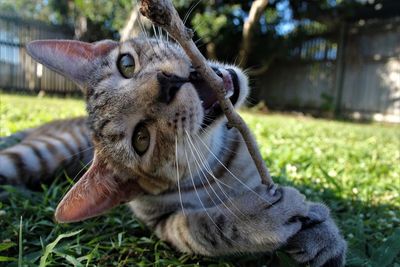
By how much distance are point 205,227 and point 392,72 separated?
30.0 feet

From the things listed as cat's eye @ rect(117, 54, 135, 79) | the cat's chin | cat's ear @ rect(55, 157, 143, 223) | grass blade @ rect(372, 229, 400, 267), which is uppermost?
cat's eye @ rect(117, 54, 135, 79)

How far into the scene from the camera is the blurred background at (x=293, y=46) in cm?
947

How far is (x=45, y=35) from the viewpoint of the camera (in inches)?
497

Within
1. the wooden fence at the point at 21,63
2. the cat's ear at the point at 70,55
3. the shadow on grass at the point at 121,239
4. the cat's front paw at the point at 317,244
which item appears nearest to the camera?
the cat's front paw at the point at 317,244

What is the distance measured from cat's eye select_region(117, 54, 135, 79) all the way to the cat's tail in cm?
56

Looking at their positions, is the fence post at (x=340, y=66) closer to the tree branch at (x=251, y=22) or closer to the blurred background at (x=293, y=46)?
the blurred background at (x=293, y=46)

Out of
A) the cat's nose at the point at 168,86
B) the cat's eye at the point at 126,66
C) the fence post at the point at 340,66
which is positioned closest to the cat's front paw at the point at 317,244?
the cat's nose at the point at 168,86

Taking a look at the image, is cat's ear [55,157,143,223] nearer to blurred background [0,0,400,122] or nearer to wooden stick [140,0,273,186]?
wooden stick [140,0,273,186]

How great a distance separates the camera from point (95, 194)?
1.54 meters

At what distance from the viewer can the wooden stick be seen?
95 centimetres

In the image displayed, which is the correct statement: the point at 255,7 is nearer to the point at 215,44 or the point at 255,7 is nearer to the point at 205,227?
the point at 215,44

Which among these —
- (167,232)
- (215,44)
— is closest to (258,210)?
(167,232)

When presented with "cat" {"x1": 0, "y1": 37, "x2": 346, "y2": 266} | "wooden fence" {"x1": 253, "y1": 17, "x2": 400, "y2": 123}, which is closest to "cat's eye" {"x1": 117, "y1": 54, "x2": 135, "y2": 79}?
"cat" {"x1": 0, "y1": 37, "x2": 346, "y2": 266}

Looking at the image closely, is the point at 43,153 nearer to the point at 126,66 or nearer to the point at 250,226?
the point at 126,66
